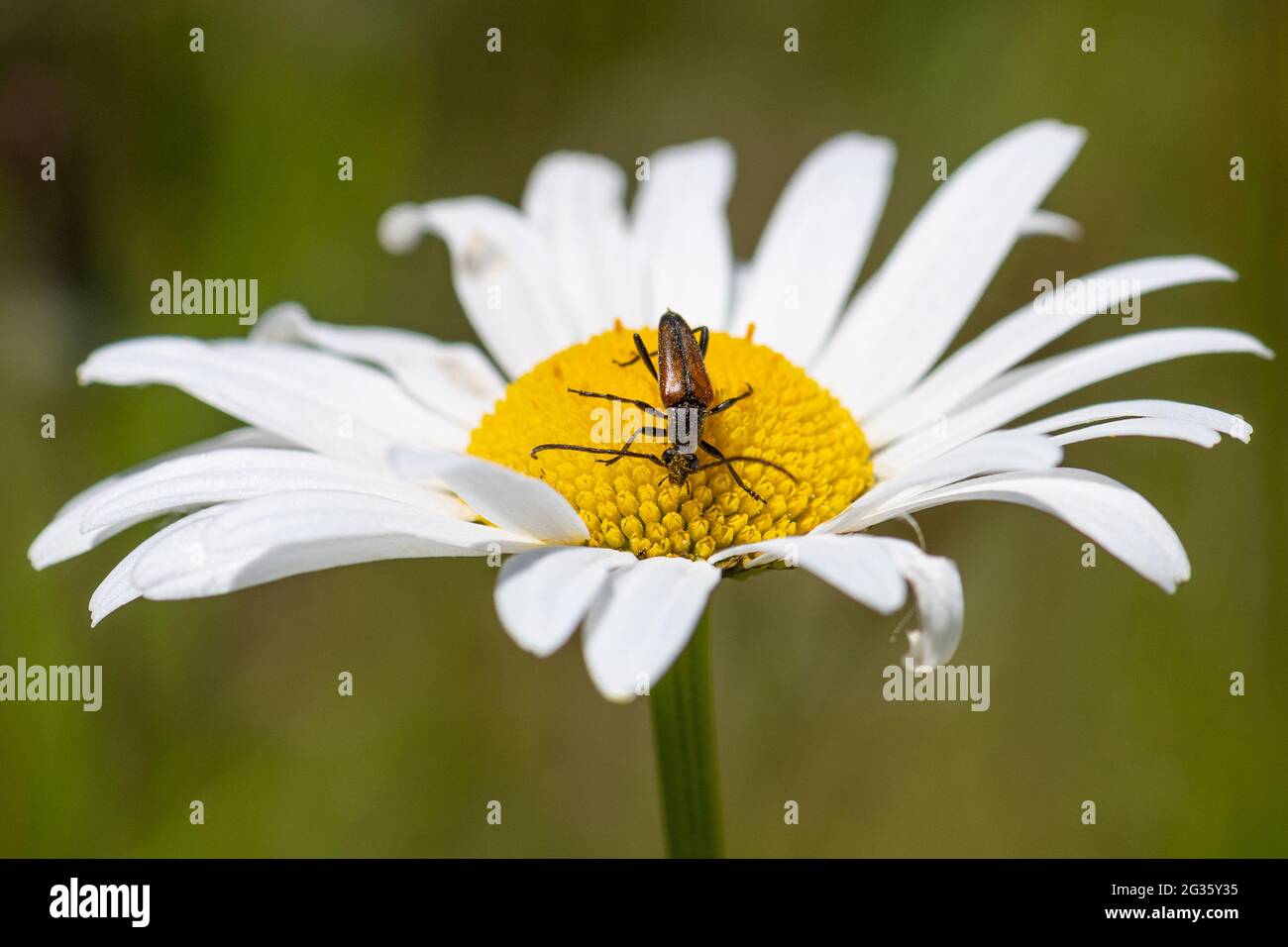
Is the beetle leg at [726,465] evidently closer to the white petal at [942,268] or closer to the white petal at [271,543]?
the white petal at [271,543]

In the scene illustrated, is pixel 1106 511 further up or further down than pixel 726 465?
further down

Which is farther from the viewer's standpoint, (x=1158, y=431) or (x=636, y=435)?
(x=636, y=435)

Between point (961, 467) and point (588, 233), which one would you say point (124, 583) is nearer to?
point (961, 467)

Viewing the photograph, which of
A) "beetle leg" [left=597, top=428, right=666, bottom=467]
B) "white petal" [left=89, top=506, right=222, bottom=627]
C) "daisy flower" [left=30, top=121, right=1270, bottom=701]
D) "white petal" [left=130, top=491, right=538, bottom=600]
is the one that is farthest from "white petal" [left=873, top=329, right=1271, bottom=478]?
"white petal" [left=89, top=506, right=222, bottom=627]

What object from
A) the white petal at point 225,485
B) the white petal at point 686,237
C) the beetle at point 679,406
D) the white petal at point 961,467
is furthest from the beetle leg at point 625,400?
the white petal at point 686,237

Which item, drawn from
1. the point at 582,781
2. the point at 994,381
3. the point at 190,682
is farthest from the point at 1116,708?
the point at 190,682

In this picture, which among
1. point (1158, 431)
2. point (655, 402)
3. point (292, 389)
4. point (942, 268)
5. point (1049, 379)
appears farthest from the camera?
point (942, 268)

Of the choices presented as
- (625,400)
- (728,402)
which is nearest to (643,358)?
(625,400)

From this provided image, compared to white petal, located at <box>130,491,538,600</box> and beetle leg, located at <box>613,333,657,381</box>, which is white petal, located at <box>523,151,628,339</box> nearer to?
beetle leg, located at <box>613,333,657,381</box>
